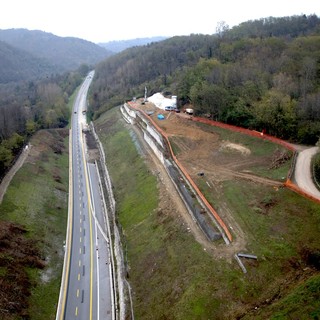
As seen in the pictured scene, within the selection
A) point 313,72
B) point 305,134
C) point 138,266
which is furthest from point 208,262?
point 313,72

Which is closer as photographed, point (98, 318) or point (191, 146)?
point (98, 318)

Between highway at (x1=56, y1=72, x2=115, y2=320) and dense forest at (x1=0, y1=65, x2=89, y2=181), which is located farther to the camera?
dense forest at (x1=0, y1=65, x2=89, y2=181)

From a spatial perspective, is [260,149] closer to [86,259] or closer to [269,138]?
[269,138]

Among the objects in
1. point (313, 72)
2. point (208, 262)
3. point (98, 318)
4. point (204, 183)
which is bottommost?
point (98, 318)

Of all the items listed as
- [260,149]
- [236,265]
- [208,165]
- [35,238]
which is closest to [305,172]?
[260,149]

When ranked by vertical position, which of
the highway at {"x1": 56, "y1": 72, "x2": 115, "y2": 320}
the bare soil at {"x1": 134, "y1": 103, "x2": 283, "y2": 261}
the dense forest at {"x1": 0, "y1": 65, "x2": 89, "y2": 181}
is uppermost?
the dense forest at {"x1": 0, "y1": 65, "x2": 89, "y2": 181}

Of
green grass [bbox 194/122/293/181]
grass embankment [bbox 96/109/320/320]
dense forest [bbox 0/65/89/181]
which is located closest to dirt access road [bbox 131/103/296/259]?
green grass [bbox 194/122/293/181]

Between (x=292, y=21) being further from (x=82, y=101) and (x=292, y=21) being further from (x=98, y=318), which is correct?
(x=98, y=318)

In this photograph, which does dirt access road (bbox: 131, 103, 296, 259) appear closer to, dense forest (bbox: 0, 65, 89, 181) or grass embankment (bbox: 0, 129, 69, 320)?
grass embankment (bbox: 0, 129, 69, 320)
